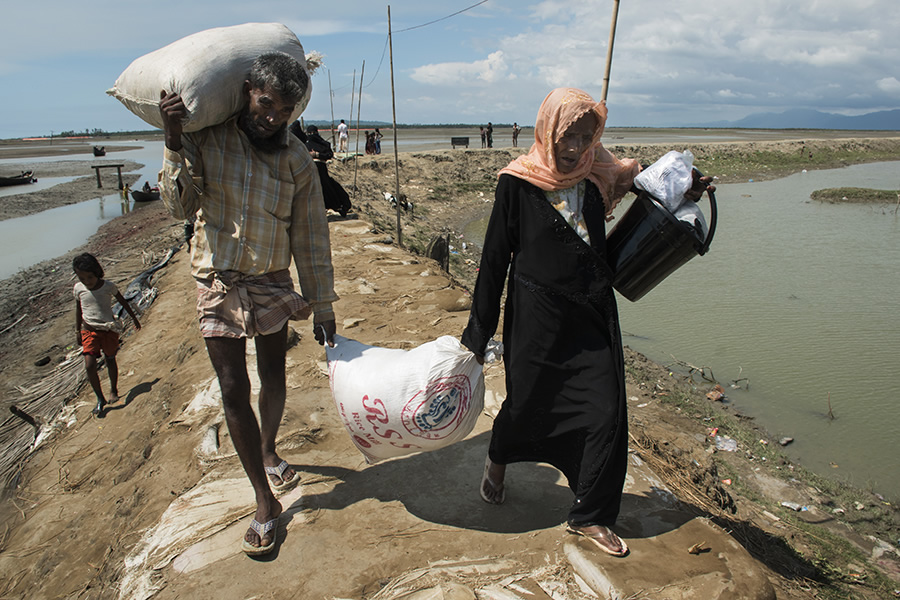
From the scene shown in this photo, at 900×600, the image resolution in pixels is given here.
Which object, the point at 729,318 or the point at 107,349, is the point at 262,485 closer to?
the point at 107,349

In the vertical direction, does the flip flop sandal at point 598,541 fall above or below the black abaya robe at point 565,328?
below

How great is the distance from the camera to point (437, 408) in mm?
2070

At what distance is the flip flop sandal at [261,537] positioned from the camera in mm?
2021

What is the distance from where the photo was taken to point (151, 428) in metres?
3.60

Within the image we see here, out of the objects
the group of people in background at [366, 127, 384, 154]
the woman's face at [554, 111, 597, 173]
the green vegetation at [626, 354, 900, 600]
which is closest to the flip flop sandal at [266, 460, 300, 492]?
the woman's face at [554, 111, 597, 173]

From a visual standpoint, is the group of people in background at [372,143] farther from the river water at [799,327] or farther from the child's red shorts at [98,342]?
the child's red shorts at [98,342]

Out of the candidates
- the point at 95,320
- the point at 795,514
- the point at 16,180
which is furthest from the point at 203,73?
the point at 16,180

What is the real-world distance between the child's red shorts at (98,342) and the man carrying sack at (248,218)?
2901mm

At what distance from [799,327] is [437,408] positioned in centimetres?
641

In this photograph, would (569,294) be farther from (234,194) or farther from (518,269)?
(234,194)

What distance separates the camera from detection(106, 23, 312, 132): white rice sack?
5.89ft

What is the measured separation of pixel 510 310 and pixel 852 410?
15.0 ft

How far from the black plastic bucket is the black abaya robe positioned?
0.23 ft

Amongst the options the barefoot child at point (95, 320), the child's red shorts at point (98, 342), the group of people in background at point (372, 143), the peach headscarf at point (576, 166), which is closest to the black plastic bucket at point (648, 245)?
the peach headscarf at point (576, 166)
